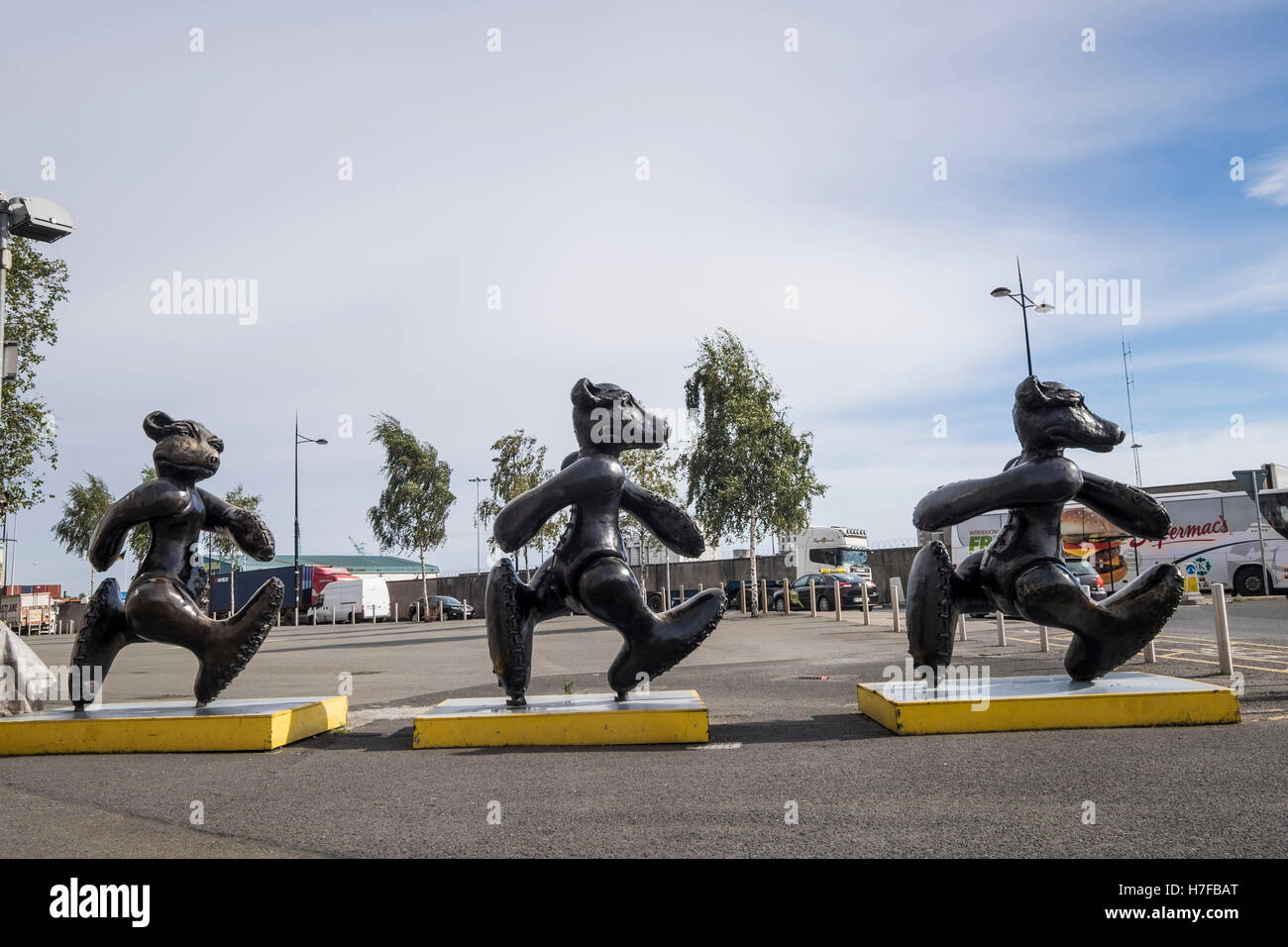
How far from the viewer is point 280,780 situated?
16.2ft

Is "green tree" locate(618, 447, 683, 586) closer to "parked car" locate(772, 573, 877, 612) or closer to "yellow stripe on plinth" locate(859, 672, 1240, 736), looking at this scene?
"parked car" locate(772, 573, 877, 612)

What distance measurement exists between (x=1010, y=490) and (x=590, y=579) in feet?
8.75

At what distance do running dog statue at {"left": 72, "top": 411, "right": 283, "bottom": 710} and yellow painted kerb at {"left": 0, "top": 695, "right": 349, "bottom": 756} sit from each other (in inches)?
16.2

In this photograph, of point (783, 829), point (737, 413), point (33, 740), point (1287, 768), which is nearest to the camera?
point (783, 829)

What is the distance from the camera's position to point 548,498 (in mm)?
6039

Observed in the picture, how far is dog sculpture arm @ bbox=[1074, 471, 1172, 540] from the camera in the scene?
629cm

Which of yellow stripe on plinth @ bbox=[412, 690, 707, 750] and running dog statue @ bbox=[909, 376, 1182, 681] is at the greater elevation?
running dog statue @ bbox=[909, 376, 1182, 681]

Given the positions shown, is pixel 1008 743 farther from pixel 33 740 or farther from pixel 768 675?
pixel 33 740

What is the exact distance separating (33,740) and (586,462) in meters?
3.92

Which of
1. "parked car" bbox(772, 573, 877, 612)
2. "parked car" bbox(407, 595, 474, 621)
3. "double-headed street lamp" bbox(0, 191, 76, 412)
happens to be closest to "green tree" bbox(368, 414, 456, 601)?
"parked car" bbox(407, 595, 474, 621)

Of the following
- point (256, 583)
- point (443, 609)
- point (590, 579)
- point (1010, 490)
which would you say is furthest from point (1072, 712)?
point (256, 583)

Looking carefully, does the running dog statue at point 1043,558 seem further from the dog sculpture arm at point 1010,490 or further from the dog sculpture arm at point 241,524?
the dog sculpture arm at point 241,524

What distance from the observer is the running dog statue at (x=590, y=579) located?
600 cm
